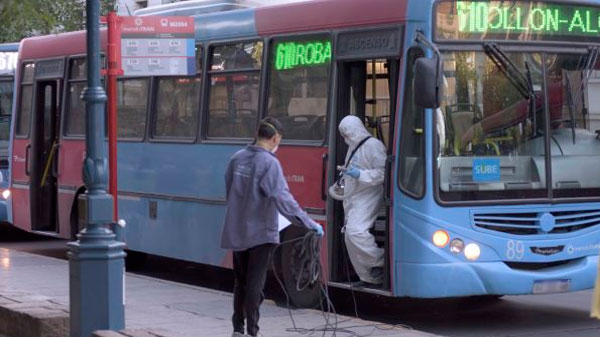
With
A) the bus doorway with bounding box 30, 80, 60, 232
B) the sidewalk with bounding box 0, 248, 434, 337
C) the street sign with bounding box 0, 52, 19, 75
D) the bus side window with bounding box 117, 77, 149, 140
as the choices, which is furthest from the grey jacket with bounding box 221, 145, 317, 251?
the street sign with bounding box 0, 52, 19, 75

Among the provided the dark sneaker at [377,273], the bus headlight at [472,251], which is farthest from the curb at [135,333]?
the bus headlight at [472,251]

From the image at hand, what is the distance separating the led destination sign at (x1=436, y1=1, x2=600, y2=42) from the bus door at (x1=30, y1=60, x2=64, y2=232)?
7881mm

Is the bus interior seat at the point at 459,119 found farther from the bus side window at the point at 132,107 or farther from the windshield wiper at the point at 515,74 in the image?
the bus side window at the point at 132,107

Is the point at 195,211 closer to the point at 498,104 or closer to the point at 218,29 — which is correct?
the point at 218,29

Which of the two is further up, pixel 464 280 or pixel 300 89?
pixel 300 89

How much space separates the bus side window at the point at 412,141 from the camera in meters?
10.5

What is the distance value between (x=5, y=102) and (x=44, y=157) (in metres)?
3.49

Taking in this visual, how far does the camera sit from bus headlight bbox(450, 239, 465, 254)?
10.5 meters

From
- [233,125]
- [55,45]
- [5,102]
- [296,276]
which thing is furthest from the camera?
[5,102]

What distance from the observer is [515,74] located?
10.8 meters

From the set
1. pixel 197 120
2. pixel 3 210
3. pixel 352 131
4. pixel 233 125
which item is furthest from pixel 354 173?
pixel 3 210

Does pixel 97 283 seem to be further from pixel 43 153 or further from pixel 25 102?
pixel 25 102

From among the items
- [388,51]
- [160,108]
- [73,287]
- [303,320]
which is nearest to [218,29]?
[160,108]

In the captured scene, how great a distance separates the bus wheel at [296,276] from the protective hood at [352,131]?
1155 millimetres
